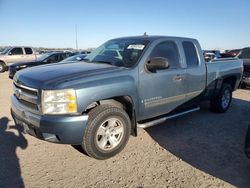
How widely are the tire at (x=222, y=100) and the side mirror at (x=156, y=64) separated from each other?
2.75 meters

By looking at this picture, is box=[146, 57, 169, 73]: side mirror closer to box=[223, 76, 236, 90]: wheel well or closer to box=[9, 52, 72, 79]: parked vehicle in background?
box=[223, 76, 236, 90]: wheel well

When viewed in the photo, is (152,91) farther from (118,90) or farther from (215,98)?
(215,98)

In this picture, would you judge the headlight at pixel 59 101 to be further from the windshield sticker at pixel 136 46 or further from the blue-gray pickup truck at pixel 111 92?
the windshield sticker at pixel 136 46

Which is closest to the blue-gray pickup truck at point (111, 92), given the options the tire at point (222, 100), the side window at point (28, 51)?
the tire at point (222, 100)

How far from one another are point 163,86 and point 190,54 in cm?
124

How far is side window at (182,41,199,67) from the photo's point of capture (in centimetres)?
524

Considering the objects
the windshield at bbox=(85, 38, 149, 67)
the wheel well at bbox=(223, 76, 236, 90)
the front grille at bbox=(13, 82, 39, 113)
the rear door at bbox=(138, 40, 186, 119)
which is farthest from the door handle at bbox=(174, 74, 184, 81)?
the front grille at bbox=(13, 82, 39, 113)

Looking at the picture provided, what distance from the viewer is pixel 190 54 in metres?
5.37

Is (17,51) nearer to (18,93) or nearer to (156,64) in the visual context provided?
(18,93)

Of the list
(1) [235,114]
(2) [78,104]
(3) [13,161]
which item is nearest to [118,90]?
(2) [78,104]

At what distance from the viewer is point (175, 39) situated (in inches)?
201

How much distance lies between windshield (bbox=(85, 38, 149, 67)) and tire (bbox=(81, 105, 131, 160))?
0.93 m

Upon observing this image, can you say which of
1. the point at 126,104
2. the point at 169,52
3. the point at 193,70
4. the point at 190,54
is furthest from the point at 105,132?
the point at 190,54

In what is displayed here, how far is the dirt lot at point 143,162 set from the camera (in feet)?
10.9
